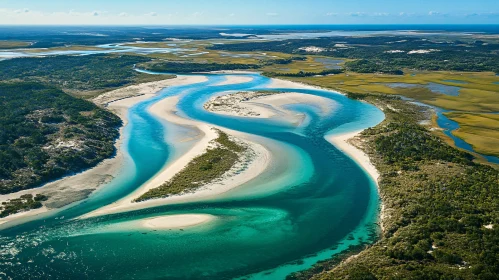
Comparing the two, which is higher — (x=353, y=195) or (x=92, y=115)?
(x=92, y=115)

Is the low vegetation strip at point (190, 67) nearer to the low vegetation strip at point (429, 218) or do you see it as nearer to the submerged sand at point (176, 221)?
the low vegetation strip at point (429, 218)

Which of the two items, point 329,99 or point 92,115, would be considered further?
point 329,99

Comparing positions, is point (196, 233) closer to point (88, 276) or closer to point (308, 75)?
point (88, 276)

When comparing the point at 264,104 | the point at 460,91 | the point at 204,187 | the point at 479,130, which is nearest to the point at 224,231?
the point at 204,187

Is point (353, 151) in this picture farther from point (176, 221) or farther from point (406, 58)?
point (406, 58)

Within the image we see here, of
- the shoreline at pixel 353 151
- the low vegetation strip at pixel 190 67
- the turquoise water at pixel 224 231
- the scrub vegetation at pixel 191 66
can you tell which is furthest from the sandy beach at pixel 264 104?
the scrub vegetation at pixel 191 66

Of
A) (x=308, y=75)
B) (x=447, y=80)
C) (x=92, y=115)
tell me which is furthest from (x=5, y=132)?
(x=447, y=80)
